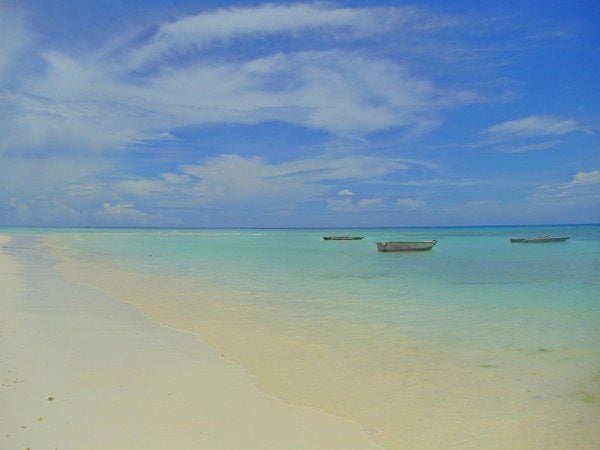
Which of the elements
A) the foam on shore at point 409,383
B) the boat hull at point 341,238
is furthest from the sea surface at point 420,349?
the boat hull at point 341,238

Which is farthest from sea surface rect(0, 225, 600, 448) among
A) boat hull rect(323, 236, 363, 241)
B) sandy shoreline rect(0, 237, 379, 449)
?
boat hull rect(323, 236, 363, 241)

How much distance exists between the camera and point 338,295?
1427 cm

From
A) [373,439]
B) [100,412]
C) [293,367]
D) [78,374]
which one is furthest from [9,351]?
[373,439]

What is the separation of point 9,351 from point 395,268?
19015mm

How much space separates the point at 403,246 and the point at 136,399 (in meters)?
Answer: 33.1

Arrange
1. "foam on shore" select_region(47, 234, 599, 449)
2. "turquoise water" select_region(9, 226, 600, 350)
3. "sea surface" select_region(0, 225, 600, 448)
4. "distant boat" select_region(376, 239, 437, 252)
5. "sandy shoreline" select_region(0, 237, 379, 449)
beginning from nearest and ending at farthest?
"sandy shoreline" select_region(0, 237, 379, 449) < "foam on shore" select_region(47, 234, 599, 449) < "sea surface" select_region(0, 225, 600, 448) < "turquoise water" select_region(9, 226, 600, 350) < "distant boat" select_region(376, 239, 437, 252)

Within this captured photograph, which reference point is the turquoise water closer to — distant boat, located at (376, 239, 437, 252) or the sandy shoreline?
the sandy shoreline

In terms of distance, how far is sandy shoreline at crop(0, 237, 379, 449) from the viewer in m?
4.42

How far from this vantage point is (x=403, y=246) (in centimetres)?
3688

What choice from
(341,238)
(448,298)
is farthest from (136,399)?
(341,238)

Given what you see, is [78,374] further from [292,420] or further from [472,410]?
[472,410]

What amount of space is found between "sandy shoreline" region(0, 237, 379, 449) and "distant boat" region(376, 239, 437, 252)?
95.4ft

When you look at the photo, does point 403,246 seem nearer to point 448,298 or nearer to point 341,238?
point 448,298

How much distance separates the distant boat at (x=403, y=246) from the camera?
3641 centimetres
